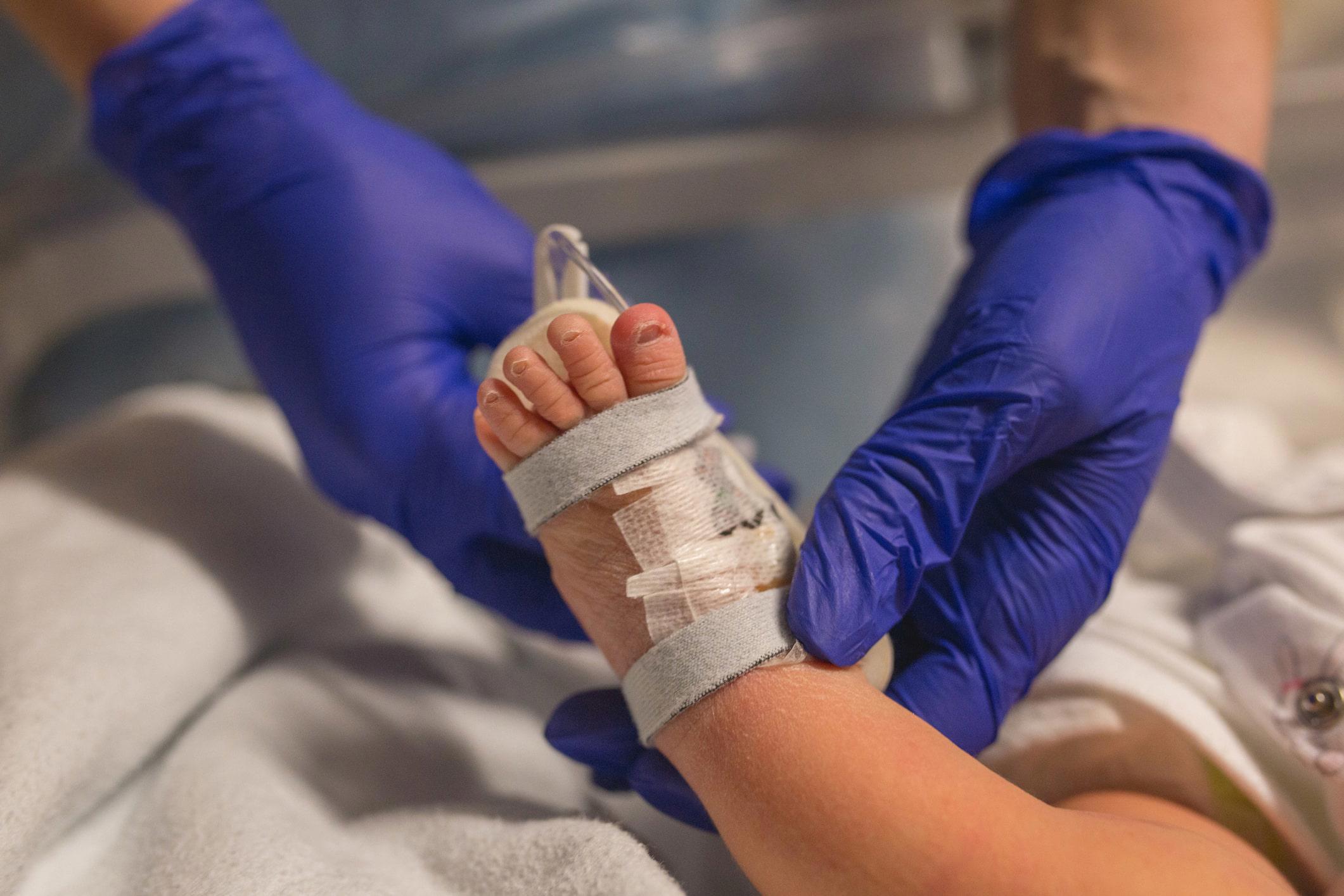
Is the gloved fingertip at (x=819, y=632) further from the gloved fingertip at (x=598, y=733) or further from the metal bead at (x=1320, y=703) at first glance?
the metal bead at (x=1320, y=703)

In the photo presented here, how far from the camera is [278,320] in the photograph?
0.97 m

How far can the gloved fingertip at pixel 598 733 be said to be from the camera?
71 cm

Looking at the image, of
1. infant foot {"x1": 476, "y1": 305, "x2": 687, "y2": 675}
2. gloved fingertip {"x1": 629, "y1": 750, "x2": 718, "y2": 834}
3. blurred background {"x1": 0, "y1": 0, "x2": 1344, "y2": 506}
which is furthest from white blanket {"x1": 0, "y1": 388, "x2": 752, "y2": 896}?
blurred background {"x1": 0, "y1": 0, "x2": 1344, "y2": 506}

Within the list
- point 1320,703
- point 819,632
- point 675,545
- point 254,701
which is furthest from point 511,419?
point 1320,703

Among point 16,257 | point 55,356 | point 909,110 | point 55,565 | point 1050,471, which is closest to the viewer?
point 1050,471

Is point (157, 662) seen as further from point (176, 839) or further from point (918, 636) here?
point (918, 636)

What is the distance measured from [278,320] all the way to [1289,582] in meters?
1.02

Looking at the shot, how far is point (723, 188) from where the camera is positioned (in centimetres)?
148

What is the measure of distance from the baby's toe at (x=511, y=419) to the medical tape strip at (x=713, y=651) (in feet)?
0.54

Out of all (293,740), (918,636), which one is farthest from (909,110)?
(293,740)

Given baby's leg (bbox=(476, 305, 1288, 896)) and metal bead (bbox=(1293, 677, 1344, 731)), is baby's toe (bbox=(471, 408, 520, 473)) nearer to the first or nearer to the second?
baby's leg (bbox=(476, 305, 1288, 896))

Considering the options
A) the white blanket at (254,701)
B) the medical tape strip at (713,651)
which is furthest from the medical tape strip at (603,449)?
the white blanket at (254,701)

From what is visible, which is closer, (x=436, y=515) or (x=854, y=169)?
(x=436, y=515)

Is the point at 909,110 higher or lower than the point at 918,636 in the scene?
higher
